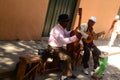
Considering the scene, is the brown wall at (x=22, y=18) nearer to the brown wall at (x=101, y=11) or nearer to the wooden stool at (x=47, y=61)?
the wooden stool at (x=47, y=61)

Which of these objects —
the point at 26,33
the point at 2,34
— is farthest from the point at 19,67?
the point at 26,33

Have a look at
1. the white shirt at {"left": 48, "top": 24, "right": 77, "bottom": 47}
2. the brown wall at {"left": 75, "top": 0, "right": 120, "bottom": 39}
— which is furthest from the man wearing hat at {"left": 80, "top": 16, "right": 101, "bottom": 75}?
the brown wall at {"left": 75, "top": 0, "right": 120, "bottom": 39}

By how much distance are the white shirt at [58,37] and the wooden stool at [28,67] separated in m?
0.69

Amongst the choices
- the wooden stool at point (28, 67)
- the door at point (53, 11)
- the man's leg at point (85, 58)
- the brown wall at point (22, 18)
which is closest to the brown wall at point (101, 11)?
the door at point (53, 11)

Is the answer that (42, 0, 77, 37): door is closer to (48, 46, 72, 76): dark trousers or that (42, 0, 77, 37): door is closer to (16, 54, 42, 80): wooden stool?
(48, 46, 72, 76): dark trousers

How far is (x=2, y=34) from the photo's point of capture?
8.25 meters

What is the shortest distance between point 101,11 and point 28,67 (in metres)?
7.03

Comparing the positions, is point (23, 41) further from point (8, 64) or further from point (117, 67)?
point (117, 67)

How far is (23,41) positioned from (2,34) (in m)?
0.91

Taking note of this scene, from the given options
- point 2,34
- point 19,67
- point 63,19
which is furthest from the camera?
point 2,34

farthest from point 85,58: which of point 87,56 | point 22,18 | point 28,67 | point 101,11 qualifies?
point 101,11

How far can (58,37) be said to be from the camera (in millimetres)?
6484

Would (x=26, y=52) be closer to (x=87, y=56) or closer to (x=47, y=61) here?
(x=47, y=61)

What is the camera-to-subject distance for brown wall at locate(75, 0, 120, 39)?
11.3 metres
